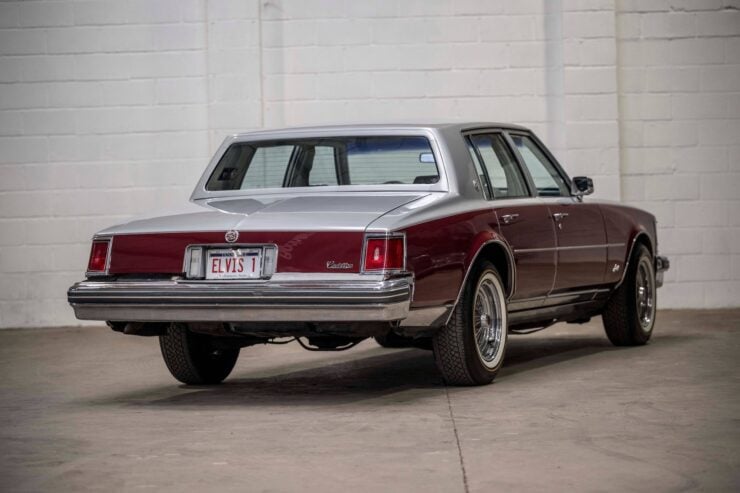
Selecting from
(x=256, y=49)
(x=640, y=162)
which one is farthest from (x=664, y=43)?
(x=256, y=49)

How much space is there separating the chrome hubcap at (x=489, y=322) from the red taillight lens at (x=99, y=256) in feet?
6.66

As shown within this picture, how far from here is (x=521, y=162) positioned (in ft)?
29.2

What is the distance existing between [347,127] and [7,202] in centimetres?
617

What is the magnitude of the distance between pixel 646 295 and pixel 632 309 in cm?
41

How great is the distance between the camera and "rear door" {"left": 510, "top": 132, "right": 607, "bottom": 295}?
8.96 metres

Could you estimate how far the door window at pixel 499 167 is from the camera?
8.38m

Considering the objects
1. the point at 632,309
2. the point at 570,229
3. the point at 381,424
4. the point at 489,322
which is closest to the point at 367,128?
the point at 489,322

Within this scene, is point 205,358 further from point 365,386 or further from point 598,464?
point 598,464

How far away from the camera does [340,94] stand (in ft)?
44.1

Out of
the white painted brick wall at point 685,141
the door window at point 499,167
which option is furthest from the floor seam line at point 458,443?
the white painted brick wall at point 685,141

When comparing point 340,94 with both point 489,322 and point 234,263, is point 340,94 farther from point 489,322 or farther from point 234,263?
point 234,263

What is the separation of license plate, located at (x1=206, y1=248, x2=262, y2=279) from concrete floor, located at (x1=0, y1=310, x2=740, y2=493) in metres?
0.68

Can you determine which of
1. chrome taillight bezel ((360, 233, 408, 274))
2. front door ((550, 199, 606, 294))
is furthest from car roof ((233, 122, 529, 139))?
chrome taillight bezel ((360, 233, 408, 274))

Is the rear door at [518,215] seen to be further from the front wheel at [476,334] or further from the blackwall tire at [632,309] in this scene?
the blackwall tire at [632,309]
